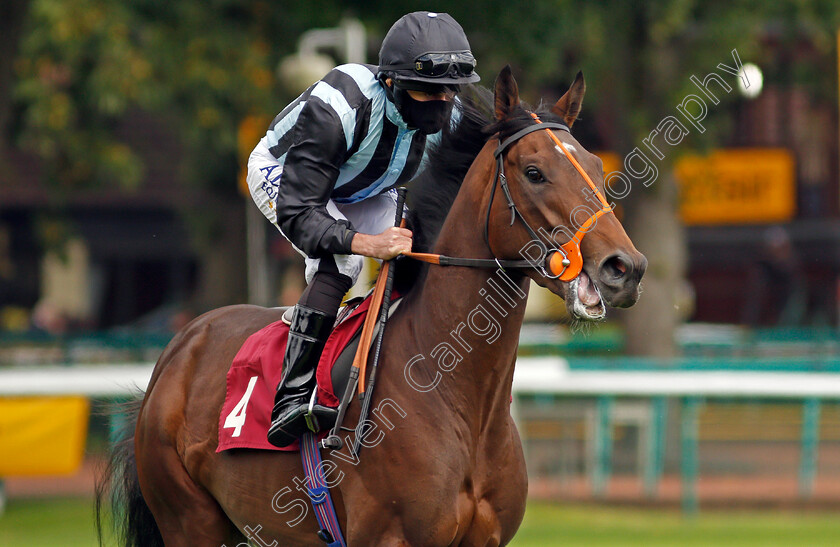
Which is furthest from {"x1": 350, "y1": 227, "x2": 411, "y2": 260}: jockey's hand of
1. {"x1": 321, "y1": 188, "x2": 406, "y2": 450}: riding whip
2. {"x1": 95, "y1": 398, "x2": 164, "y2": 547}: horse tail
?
{"x1": 95, "y1": 398, "x2": 164, "y2": 547}: horse tail

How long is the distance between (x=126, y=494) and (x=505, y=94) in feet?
7.76

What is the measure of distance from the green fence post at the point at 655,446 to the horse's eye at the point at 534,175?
213 inches

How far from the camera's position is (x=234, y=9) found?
33.7ft

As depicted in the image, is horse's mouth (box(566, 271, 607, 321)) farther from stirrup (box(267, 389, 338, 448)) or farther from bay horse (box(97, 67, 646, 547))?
stirrup (box(267, 389, 338, 448))

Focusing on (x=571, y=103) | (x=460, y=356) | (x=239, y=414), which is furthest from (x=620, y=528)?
(x=571, y=103)

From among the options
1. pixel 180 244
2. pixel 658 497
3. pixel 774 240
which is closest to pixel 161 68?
pixel 658 497

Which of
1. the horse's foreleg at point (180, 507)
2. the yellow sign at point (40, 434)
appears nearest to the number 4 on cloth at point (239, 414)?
the horse's foreleg at point (180, 507)

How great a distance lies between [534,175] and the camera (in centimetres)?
329

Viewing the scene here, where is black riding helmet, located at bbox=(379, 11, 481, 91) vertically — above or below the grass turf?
above

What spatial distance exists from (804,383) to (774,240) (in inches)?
421

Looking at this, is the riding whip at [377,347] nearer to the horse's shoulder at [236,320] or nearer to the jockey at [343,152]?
the jockey at [343,152]

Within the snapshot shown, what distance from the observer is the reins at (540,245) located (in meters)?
3.15

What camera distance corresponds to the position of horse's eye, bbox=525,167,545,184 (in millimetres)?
3281

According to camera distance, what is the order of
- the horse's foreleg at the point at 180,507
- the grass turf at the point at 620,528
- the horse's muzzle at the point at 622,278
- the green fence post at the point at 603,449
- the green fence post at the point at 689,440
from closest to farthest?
the horse's muzzle at the point at 622,278
the horse's foreleg at the point at 180,507
the grass turf at the point at 620,528
the green fence post at the point at 689,440
the green fence post at the point at 603,449
